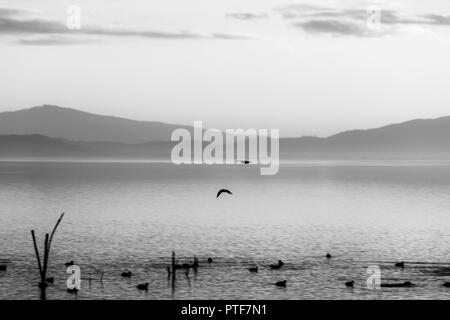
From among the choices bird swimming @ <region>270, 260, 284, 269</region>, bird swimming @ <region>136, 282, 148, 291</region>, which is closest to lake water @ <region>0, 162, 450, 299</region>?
bird swimming @ <region>136, 282, 148, 291</region>

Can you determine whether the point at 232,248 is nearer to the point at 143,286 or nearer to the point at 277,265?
the point at 277,265

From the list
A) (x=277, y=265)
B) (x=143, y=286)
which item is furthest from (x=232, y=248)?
(x=143, y=286)

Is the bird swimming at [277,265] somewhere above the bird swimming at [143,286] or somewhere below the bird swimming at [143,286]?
above

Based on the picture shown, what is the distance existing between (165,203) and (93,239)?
276 ft

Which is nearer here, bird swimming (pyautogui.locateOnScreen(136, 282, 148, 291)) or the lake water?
bird swimming (pyautogui.locateOnScreen(136, 282, 148, 291))

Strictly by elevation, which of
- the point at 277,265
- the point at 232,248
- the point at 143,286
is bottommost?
the point at 143,286

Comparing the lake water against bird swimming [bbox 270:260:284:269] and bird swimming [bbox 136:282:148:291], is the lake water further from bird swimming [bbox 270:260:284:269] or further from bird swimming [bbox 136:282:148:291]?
A: bird swimming [bbox 270:260:284:269]

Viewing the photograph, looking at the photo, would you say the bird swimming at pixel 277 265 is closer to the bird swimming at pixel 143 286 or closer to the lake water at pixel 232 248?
the lake water at pixel 232 248

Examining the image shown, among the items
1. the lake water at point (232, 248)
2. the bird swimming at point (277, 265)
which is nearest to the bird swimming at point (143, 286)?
the lake water at point (232, 248)

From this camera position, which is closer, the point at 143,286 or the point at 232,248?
the point at 143,286

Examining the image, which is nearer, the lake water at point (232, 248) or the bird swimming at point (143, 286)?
the bird swimming at point (143, 286)

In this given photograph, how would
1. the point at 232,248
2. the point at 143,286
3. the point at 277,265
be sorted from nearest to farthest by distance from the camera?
the point at 143,286
the point at 277,265
the point at 232,248

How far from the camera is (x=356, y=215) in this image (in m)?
160

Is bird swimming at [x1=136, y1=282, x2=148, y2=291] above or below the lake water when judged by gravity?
below
